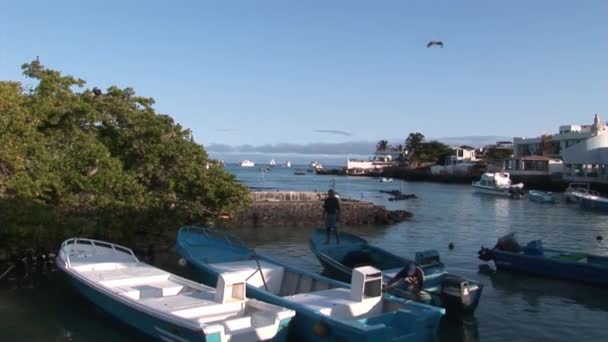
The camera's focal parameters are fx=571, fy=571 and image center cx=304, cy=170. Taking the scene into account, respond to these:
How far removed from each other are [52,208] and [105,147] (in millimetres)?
2464

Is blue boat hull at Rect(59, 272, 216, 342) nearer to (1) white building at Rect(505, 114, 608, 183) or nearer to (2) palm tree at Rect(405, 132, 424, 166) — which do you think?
(1) white building at Rect(505, 114, 608, 183)

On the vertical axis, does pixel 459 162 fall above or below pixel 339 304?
above

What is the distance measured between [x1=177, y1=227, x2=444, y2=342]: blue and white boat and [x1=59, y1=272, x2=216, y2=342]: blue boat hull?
1865 mm

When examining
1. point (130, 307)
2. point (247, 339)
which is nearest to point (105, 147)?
point (130, 307)

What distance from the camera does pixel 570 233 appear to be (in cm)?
2964

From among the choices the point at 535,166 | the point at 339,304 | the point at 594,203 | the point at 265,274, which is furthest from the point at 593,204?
the point at 339,304

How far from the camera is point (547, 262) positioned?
55.5 feet

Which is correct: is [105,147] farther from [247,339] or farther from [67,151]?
[247,339]

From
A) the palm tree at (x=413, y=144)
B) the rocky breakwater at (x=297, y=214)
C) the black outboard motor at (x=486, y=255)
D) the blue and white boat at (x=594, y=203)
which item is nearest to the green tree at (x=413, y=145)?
the palm tree at (x=413, y=144)

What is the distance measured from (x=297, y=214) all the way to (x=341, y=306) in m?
21.9

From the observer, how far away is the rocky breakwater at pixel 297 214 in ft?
101

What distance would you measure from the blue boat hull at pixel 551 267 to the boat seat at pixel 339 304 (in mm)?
8513

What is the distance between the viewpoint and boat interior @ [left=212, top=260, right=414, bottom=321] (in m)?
10.1

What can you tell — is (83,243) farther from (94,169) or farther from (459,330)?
(459,330)
